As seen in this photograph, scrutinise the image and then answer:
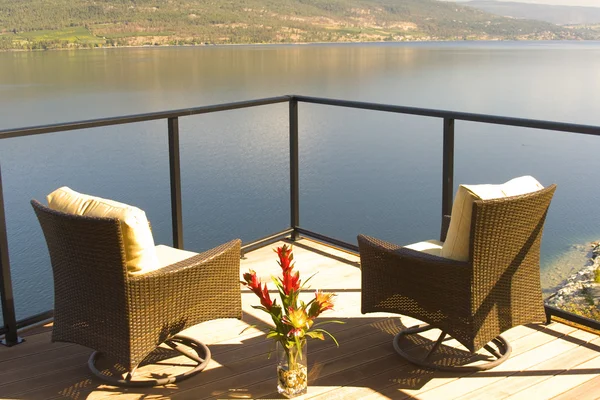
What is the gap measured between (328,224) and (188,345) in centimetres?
931

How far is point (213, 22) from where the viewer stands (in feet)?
79.0

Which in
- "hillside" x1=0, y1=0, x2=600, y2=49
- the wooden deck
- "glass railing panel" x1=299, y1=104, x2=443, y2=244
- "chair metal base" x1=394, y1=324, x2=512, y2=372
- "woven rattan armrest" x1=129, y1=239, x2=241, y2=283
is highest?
"hillside" x1=0, y1=0, x2=600, y2=49

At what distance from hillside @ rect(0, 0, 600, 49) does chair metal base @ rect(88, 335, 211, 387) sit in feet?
60.2

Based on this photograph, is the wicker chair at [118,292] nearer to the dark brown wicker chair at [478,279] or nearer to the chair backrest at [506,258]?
the dark brown wicker chair at [478,279]

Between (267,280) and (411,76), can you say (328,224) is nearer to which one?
(267,280)

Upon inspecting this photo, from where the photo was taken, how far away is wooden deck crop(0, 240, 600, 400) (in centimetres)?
276

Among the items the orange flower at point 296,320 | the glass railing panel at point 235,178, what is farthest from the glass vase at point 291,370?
the glass railing panel at point 235,178

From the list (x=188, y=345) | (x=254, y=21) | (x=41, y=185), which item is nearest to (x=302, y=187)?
(x=41, y=185)

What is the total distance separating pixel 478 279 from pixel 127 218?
1.35 m

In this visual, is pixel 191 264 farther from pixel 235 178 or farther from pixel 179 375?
pixel 235 178

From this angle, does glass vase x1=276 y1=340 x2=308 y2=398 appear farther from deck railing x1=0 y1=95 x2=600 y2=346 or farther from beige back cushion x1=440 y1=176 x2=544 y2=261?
deck railing x1=0 y1=95 x2=600 y2=346

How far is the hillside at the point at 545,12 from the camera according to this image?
3367 cm

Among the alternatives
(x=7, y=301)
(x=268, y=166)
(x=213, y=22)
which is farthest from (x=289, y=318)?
(x=213, y=22)


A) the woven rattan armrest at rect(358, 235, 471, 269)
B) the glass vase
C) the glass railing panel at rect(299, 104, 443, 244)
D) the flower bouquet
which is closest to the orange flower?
the flower bouquet
